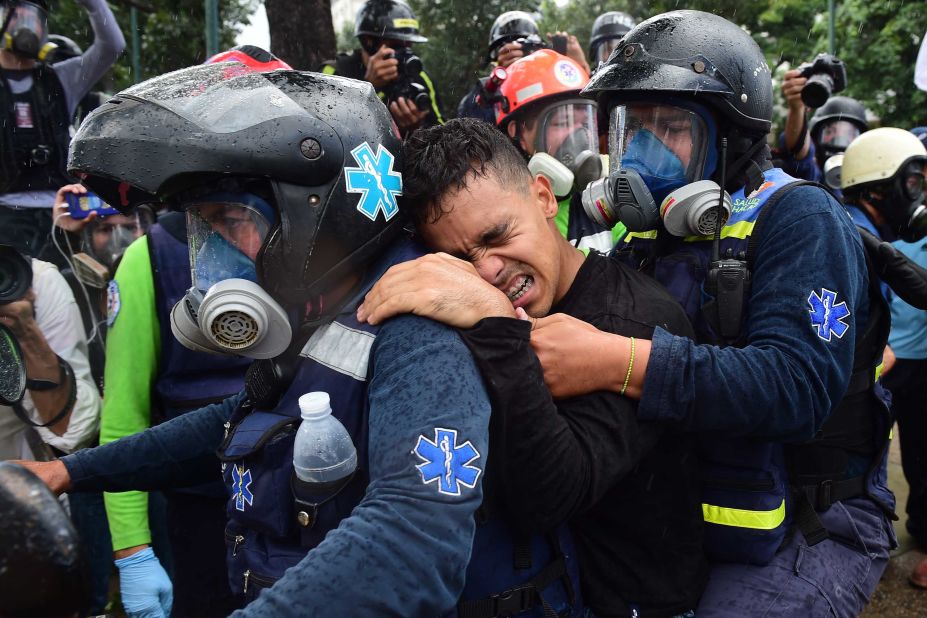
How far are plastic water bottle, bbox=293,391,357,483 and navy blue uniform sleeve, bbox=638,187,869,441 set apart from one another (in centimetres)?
73

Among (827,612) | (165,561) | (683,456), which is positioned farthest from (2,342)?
(827,612)

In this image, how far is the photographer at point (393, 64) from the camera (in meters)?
4.88

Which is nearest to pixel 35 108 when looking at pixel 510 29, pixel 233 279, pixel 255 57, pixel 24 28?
pixel 24 28

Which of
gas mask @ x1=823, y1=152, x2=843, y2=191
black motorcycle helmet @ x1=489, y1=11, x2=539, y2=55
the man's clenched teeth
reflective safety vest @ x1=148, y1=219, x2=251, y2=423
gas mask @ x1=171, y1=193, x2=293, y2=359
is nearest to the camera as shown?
gas mask @ x1=171, y1=193, x2=293, y2=359

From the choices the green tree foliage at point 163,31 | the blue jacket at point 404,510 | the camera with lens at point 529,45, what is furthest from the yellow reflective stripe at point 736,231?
the green tree foliage at point 163,31

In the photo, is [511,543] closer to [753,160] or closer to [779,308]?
[779,308]

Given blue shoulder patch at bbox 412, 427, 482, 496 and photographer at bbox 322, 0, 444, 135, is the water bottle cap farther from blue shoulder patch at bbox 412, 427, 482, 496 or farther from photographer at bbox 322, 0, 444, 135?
photographer at bbox 322, 0, 444, 135

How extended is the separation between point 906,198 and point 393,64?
3.22m

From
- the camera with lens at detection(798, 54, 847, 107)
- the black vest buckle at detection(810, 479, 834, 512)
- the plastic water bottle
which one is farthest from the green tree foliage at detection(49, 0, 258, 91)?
the plastic water bottle

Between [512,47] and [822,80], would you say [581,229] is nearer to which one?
[822,80]

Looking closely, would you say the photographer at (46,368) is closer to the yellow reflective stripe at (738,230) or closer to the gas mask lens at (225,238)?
the gas mask lens at (225,238)

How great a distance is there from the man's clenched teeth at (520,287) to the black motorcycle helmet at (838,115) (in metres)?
5.92

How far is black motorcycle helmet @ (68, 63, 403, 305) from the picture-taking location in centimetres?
155

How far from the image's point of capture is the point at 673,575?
204 centimetres
